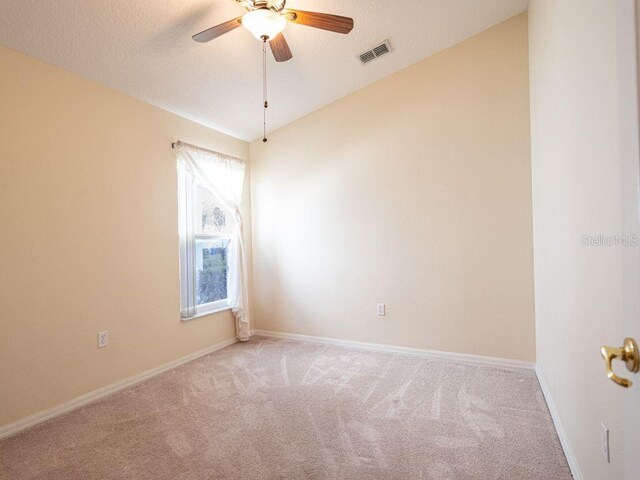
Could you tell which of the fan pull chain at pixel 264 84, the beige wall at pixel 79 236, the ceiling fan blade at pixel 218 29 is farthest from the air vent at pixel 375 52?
the beige wall at pixel 79 236

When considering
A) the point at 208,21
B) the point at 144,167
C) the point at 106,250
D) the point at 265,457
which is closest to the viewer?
the point at 265,457

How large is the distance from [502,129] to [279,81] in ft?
6.66

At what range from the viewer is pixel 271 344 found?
382 cm

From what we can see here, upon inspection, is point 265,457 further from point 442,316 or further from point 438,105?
point 438,105

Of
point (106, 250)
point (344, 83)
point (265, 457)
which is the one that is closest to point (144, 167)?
point (106, 250)

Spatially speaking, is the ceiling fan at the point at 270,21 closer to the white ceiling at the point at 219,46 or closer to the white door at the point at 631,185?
the white ceiling at the point at 219,46

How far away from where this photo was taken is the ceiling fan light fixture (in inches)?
73.5

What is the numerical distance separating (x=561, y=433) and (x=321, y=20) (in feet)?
8.73

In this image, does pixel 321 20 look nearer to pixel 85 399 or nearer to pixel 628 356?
pixel 628 356

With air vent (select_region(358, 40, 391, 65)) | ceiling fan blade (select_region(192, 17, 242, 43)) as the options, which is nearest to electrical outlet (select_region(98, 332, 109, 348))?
ceiling fan blade (select_region(192, 17, 242, 43))

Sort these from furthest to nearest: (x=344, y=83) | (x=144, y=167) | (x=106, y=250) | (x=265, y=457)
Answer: (x=344, y=83), (x=144, y=167), (x=106, y=250), (x=265, y=457)

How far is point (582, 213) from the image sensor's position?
1.42 m

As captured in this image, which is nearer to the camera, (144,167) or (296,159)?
(144,167)

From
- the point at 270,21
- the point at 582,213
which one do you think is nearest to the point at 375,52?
the point at 270,21
